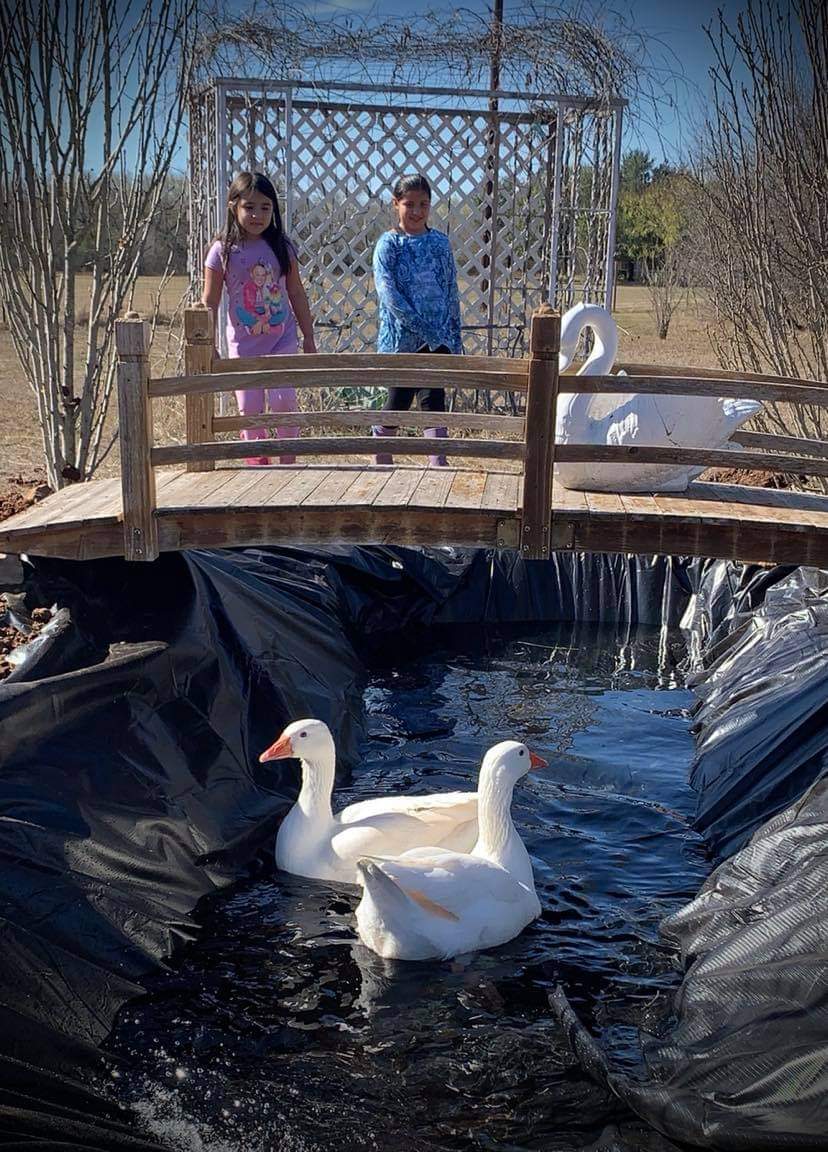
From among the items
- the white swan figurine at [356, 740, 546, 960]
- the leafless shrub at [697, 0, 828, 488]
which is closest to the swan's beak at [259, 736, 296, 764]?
the white swan figurine at [356, 740, 546, 960]

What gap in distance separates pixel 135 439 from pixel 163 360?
35.9ft

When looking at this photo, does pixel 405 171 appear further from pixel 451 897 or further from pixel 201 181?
pixel 451 897

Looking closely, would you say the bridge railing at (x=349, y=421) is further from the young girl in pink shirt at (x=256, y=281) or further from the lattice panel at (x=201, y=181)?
the lattice panel at (x=201, y=181)

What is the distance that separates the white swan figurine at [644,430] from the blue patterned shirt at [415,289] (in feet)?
4.59

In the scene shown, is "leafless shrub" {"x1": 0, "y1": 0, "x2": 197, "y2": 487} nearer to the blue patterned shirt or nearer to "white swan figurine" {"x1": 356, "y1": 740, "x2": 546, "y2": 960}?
the blue patterned shirt

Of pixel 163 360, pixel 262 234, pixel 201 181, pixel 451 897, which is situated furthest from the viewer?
pixel 163 360

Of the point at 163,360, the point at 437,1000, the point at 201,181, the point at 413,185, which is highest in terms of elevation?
the point at 201,181

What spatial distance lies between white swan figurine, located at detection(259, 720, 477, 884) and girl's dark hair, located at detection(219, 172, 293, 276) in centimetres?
280

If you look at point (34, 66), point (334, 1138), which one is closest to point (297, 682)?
point (334, 1138)

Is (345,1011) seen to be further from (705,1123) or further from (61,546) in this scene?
(61,546)

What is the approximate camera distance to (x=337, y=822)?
5066 millimetres

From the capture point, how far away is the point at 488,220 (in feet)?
39.5

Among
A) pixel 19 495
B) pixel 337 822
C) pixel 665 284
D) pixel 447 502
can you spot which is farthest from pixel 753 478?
pixel 665 284

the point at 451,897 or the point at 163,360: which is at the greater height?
the point at 163,360
